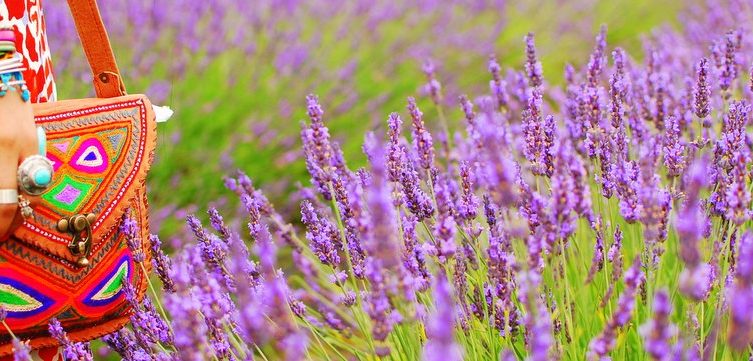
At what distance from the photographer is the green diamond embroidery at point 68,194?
1.60m

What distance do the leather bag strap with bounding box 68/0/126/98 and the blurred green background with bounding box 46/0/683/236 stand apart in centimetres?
147

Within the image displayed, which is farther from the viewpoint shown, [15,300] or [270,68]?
[270,68]

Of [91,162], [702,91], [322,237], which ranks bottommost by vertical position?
[322,237]

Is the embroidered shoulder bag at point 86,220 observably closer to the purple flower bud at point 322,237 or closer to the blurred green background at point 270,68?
the purple flower bud at point 322,237

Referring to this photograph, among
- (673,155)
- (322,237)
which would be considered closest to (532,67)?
(673,155)

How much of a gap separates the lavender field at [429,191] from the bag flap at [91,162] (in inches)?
5.9

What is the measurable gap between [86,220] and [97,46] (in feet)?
1.33

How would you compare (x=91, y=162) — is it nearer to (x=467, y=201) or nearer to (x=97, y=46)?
(x=97, y=46)

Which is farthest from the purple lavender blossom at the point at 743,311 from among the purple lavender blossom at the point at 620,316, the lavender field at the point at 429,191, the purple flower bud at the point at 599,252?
the purple flower bud at the point at 599,252

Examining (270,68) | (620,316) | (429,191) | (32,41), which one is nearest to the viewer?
(620,316)

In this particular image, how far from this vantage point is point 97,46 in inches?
71.8

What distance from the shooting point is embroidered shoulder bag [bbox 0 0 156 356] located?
1.59 m

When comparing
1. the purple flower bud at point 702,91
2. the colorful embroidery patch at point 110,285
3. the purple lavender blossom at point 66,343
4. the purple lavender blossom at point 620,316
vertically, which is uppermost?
the purple flower bud at point 702,91

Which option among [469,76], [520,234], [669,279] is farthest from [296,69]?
[520,234]
